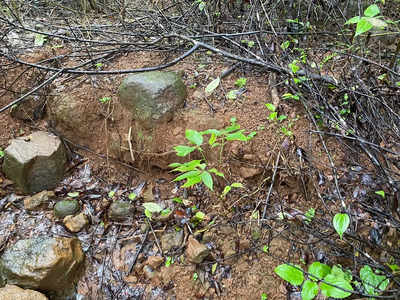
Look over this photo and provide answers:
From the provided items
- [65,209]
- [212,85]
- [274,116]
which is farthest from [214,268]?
[65,209]

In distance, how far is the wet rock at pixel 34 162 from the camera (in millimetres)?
3090

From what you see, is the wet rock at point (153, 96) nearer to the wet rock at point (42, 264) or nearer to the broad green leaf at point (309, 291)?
the wet rock at point (42, 264)

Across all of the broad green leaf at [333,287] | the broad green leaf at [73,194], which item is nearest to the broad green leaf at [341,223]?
the broad green leaf at [333,287]

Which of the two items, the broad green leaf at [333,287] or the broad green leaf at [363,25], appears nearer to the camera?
the broad green leaf at [333,287]

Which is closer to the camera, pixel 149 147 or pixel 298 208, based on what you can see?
pixel 298 208

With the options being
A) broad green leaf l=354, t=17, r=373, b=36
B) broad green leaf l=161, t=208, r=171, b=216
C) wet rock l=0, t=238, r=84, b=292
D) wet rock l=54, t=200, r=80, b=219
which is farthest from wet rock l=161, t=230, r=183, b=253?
broad green leaf l=354, t=17, r=373, b=36

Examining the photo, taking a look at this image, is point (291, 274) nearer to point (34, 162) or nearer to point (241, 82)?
point (241, 82)

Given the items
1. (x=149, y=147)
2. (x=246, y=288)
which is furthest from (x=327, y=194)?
(x=149, y=147)

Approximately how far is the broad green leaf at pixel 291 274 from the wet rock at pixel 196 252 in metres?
1.29

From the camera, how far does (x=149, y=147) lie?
3.04m

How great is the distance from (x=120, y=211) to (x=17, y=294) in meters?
1.06

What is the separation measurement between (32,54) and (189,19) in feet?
6.71

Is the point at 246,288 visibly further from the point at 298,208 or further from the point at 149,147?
the point at 149,147

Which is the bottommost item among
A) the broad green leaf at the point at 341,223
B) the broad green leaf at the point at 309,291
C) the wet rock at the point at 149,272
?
the wet rock at the point at 149,272
